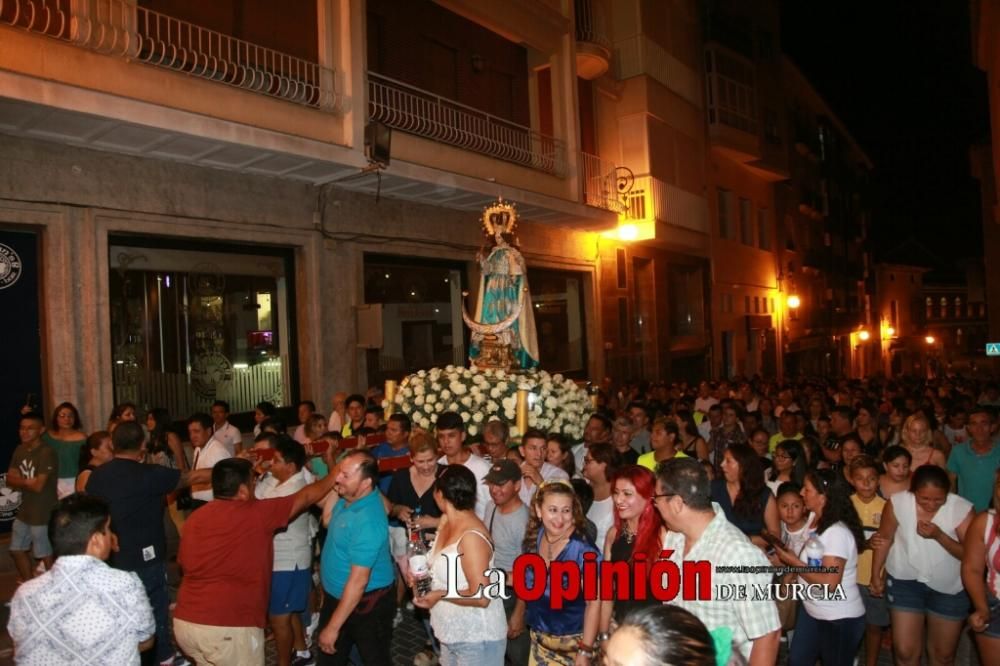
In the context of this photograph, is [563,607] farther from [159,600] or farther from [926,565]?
[159,600]

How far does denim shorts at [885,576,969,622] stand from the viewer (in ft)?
16.0

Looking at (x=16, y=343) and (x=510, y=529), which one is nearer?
(x=510, y=529)

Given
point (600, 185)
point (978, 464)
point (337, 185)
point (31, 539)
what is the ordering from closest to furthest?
point (978, 464) → point (31, 539) → point (337, 185) → point (600, 185)

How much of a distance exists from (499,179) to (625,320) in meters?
6.94

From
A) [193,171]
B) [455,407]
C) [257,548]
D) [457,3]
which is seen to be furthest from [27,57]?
[457,3]

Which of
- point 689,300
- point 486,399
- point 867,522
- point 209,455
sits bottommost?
point 867,522

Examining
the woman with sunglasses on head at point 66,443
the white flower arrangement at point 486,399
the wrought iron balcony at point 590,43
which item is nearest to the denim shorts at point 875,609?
the white flower arrangement at point 486,399

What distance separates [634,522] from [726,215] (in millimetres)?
21446

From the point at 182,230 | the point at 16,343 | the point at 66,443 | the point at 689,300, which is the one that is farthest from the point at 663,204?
the point at 66,443

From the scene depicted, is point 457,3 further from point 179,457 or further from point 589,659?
point 589,659

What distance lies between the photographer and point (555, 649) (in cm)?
393

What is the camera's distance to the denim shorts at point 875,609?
17.5 ft

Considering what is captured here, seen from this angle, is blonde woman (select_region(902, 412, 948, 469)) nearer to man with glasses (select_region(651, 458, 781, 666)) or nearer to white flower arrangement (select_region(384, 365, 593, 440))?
white flower arrangement (select_region(384, 365, 593, 440))

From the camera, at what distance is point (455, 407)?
7.81m
